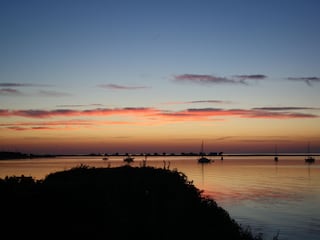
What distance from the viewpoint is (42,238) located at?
11703 millimetres

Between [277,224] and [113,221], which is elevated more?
[113,221]

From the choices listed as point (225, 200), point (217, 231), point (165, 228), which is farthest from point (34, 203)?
point (225, 200)

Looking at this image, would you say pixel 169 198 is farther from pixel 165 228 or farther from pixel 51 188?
pixel 51 188

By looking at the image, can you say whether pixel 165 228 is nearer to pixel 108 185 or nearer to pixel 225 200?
pixel 108 185

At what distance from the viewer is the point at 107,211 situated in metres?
14.8

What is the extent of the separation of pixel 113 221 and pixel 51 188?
2.98 metres

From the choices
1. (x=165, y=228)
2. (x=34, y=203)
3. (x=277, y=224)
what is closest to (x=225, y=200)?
(x=277, y=224)

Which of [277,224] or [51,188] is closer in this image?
[51,188]

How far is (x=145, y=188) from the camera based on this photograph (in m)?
20.7

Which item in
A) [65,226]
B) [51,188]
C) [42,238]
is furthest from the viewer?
[51,188]


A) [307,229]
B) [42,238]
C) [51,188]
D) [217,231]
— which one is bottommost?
[307,229]

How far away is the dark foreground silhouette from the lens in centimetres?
1245

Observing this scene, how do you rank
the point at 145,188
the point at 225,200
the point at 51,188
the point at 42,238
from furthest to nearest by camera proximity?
the point at 225,200, the point at 145,188, the point at 51,188, the point at 42,238

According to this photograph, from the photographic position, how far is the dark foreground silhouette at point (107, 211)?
1245cm
